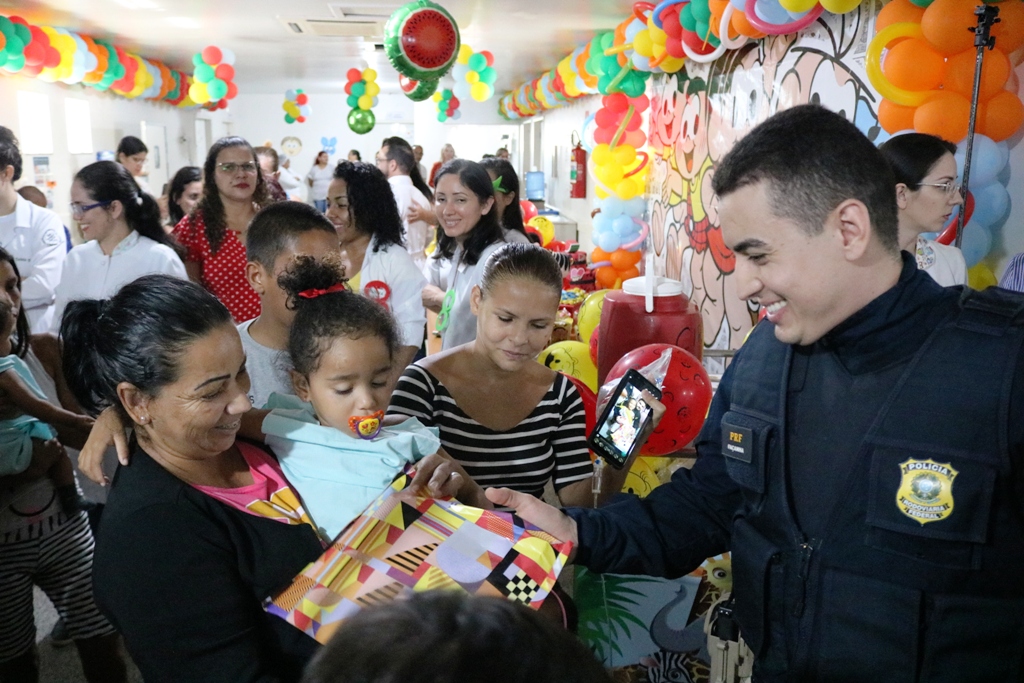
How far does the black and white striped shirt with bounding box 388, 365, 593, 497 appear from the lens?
1.89 meters

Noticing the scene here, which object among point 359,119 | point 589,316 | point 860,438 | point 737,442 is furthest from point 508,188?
point 359,119

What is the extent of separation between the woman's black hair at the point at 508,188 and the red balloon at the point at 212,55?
22.7 feet

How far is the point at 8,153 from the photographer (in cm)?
364

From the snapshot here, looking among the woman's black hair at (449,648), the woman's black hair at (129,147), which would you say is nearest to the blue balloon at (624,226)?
the woman's black hair at (129,147)

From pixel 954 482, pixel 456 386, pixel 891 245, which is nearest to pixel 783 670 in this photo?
pixel 954 482

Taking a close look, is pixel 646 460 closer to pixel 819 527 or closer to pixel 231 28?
pixel 819 527

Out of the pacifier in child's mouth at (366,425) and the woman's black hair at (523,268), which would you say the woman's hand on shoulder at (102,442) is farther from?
the woman's black hair at (523,268)

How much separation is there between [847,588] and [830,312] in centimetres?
42

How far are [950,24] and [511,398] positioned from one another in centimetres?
225

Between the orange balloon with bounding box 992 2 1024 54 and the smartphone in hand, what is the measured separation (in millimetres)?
2193

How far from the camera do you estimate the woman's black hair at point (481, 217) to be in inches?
137

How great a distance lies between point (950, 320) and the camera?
3.89 feet

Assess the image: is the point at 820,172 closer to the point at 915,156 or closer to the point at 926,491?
the point at 926,491

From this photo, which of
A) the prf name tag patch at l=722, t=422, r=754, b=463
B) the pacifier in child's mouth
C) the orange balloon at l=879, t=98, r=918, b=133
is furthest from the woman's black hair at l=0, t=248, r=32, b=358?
the orange balloon at l=879, t=98, r=918, b=133
